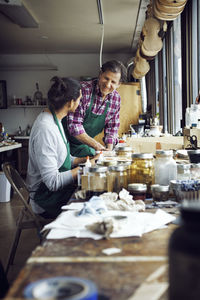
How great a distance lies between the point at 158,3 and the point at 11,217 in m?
3.19

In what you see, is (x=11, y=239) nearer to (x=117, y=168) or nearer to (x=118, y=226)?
(x=117, y=168)

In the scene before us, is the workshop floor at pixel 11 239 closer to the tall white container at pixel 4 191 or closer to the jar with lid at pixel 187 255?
the tall white container at pixel 4 191

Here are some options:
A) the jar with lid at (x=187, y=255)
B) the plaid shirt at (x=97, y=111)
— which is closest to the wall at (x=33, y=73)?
the plaid shirt at (x=97, y=111)

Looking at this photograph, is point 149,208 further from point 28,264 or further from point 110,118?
point 110,118

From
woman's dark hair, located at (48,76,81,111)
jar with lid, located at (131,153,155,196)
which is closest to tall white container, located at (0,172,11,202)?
woman's dark hair, located at (48,76,81,111)

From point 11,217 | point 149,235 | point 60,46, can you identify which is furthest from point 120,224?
point 60,46

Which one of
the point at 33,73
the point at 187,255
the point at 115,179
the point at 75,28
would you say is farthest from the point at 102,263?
the point at 33,73

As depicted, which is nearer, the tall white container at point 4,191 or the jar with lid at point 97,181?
the jar with lid at point 97,181

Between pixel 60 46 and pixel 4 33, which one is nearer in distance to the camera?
pixel 4 33

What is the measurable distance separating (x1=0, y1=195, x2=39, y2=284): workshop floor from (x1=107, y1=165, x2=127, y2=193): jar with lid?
1.47 metres

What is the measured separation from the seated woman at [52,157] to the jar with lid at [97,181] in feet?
2.02

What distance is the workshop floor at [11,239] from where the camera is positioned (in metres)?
3.06

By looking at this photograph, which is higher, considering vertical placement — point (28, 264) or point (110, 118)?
point (110, 118)

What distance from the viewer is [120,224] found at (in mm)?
1211
